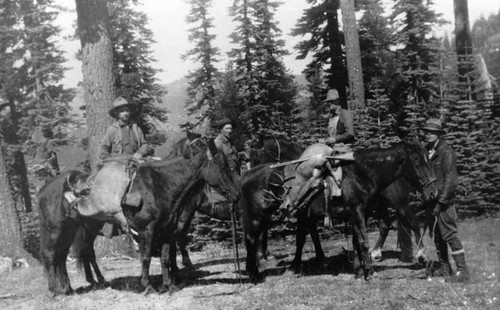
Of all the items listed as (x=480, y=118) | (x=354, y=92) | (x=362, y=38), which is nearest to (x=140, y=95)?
(x=362, y=38)

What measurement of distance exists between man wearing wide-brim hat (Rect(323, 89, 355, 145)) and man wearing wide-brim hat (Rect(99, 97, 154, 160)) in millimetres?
3563

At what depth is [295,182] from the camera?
8070mm

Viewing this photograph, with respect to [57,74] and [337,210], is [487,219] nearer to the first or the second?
[337,210]

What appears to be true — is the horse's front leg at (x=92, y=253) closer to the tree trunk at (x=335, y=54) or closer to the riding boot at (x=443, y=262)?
the riding boot at (x=443, y=262)

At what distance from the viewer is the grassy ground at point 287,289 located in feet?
20.8

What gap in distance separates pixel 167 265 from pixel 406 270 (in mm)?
4440

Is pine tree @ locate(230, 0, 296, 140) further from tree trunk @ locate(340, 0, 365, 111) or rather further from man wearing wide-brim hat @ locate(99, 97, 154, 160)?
man wearing wide-brim hat @ locate(99, 97, 154, 160)

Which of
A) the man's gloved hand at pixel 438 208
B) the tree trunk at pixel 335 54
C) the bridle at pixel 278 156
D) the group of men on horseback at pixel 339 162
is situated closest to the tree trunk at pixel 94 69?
the group of men on horseback at pixel 339 162

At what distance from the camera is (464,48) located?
1708 cm

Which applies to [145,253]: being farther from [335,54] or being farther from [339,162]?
[335,54]

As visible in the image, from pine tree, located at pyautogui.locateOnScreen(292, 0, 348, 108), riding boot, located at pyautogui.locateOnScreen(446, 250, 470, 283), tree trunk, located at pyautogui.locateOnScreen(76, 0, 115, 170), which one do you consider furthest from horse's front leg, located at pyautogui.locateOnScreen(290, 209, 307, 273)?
pine tree, located at pyautogui.locateOnScreen(292, 0, 348, 108)

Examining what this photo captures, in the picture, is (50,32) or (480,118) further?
(50,32)

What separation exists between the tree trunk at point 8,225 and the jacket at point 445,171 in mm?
→ 10813

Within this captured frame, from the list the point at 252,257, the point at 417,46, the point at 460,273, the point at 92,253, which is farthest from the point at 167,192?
the point at 417,46
